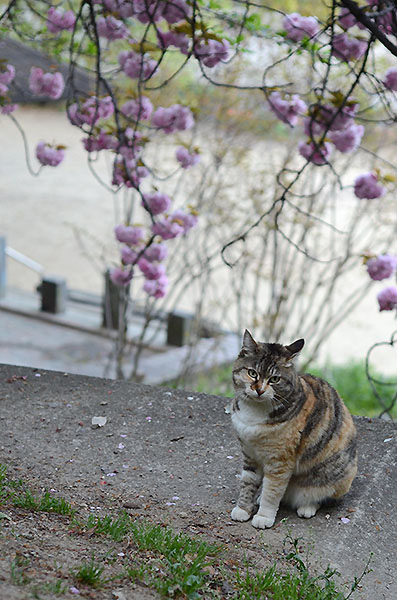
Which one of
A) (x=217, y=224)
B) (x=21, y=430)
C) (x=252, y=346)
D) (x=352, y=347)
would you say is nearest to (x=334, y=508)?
(x=252, y=346)

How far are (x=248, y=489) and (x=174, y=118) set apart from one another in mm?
2854

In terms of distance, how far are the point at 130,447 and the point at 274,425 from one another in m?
1.05

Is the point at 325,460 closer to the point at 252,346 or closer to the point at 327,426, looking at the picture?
the point at 327,426

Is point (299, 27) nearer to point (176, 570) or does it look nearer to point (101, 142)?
point (101, 142)

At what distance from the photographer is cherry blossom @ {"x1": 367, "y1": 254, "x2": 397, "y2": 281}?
16.5 feet

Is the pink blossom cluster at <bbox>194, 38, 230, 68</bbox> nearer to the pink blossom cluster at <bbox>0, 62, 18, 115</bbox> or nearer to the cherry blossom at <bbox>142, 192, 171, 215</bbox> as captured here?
the cherry blossom at <bbox>142, 192, 171, 215</bbox>

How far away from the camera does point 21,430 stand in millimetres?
3855

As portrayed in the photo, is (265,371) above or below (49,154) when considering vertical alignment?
below

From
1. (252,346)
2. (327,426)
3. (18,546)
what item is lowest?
(18,546)

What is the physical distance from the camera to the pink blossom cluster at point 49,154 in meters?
5.05

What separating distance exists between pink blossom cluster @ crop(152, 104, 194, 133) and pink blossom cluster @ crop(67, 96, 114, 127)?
0.36 m

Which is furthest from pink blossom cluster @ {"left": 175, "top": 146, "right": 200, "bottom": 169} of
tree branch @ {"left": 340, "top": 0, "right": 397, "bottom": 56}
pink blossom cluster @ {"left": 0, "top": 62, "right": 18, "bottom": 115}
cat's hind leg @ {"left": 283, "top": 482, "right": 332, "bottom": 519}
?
cat's hind leg @ {"left": 283, "top": 482, "right": 332, "bottom": 519}

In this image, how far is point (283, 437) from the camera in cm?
297

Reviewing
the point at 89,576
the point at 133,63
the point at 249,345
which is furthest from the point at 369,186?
the point at 89,576
